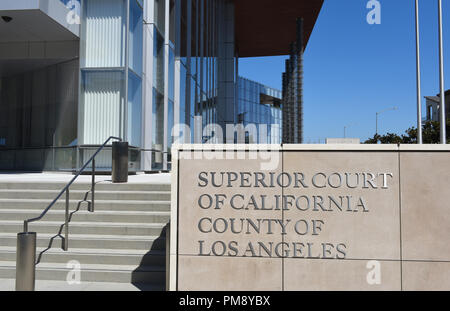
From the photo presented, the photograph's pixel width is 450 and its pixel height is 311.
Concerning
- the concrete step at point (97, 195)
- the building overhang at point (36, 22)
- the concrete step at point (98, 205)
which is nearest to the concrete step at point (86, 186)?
the concrete step at point (97, 195)

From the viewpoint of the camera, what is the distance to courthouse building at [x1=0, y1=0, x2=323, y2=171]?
13.5 meters

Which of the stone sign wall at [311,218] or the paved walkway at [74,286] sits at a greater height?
the stone sign wall at [311,218]

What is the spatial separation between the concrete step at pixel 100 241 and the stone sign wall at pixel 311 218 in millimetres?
1772

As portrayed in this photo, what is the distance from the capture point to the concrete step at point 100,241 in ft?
21.6

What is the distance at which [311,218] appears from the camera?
16.0ft

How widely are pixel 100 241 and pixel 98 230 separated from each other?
366 millimetres

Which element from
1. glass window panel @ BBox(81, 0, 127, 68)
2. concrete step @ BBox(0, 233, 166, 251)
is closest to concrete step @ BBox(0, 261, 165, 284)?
concrete step @ BBox(0, 233, 166, 251)

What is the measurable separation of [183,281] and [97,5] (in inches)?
471

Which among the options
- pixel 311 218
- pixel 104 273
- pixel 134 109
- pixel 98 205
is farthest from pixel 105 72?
pixel 311 218

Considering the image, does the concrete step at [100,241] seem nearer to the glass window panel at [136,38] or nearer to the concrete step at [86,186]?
the concrete step at [86,186]

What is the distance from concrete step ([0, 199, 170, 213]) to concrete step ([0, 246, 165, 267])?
1207mm
